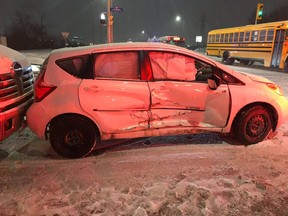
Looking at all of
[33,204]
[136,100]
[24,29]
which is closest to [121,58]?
[136,100]

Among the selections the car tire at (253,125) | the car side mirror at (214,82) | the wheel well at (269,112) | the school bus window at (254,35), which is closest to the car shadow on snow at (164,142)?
the car tire at (253,125)

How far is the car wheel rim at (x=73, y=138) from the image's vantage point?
422 cm

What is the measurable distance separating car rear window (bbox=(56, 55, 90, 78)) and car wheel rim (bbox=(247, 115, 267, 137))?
2784 millimetres

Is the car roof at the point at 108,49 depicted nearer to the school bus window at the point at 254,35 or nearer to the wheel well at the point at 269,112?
the wheel well at the point at 269,112

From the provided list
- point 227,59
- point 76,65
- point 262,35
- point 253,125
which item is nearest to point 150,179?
point 76,65

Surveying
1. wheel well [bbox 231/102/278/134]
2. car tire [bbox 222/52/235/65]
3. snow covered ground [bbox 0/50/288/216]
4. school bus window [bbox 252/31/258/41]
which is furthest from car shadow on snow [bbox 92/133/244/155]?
car tire [bbox 222/52/235/65]

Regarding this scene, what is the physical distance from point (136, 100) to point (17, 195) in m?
2.00

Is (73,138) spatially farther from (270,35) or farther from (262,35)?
(262,35)

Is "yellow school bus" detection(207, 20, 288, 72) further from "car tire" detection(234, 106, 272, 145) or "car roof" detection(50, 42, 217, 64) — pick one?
"car roof" detection(50, 42, 217, 64)

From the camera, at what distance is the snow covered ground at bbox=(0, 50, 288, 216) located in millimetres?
3102

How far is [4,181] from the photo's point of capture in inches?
143

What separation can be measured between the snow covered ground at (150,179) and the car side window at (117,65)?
4.06 ft

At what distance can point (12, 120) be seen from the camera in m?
3.87

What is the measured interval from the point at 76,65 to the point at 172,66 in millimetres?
1455
